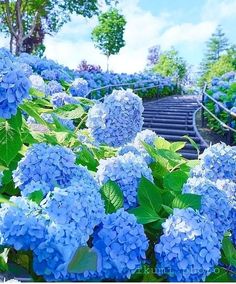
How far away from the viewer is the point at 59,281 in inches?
46.6

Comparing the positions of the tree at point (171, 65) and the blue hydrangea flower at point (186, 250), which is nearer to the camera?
the blue hydrangea flower at point (186, 250)

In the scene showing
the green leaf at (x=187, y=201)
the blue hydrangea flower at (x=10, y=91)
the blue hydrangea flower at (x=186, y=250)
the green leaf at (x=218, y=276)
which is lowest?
the green leaf at (x=218, y=276)

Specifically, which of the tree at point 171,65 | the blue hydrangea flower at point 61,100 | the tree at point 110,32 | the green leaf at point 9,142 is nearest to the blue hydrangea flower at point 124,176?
the green leaf at point 9,142

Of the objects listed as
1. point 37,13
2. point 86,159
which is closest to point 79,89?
point 86,159

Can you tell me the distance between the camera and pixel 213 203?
4.89ft

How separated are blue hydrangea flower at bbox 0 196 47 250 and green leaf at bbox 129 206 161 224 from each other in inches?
11.3

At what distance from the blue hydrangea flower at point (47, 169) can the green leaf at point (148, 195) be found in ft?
0.58

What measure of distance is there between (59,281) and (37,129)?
0.85 metres

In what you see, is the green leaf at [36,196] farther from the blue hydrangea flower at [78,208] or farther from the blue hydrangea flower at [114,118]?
the blue hydrangea flower at [114,118]

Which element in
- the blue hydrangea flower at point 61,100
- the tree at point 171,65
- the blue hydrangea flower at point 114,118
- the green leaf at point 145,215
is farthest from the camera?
the tree at point 171,65

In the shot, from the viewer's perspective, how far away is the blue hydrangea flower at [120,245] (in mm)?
1243

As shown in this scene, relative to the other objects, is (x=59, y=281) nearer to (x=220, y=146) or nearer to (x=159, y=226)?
(x=159, y=226)

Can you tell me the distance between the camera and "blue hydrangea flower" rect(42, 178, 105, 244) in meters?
1.20

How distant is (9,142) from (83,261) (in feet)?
1.55
